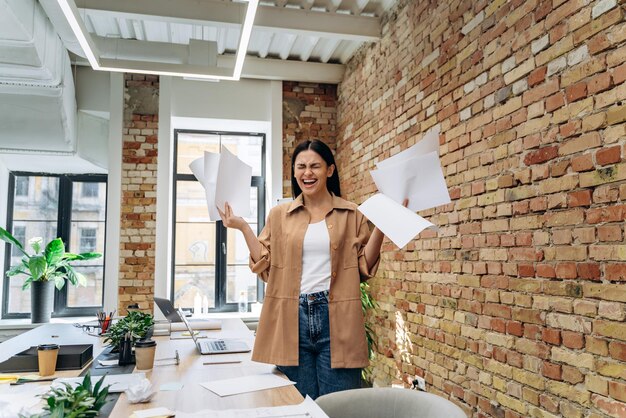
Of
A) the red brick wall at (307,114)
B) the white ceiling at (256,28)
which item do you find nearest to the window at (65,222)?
the white ceiling at (256,28)

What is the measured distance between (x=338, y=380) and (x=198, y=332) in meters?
1.44

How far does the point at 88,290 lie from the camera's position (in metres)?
6.26

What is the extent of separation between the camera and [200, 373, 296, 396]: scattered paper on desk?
1625mm

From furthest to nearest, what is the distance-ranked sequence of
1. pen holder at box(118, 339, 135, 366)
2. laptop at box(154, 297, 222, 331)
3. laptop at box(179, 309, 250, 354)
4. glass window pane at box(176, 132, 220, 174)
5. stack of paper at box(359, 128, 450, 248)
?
glass window pane at box(176, 132, 220, 174) → laptop at box(154, 297, 222, 331) → laptop at box(179, 309, 250, 354) → pen holder at box(118, 339, 135, 366) → stack of paper at box(359, 128, 450, 248)

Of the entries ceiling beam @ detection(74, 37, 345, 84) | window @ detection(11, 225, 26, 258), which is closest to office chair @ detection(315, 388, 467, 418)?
ceiling beam @ detection(74, 37, 345, 84)

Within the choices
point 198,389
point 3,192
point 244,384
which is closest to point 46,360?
point 198,389

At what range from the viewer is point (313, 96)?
19.2ft

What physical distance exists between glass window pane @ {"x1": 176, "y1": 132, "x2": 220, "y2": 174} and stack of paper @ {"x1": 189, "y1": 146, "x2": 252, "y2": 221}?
13.1 ft

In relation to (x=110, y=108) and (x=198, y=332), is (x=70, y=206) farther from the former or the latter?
(x=198, y=332)

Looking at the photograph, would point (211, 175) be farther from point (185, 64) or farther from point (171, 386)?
point (185, 64)

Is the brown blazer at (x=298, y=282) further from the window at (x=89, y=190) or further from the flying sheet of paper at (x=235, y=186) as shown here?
the window at (x=89, y=190)

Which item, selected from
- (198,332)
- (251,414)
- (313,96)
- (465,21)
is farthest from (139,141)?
(251,414)

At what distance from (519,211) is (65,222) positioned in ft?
18.0

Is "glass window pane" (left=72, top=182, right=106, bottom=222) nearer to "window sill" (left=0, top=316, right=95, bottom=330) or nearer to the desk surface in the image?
"window sill" (left=0, top=316, right=95, bottom=330)
